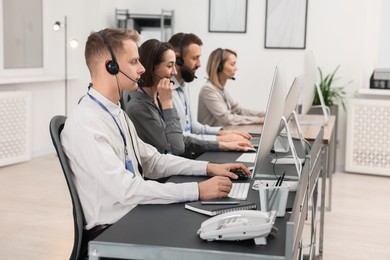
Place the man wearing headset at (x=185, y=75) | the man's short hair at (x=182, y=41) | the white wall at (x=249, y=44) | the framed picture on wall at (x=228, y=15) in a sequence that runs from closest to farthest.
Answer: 1. the man wearing headset at (x=185, y=75)
2. the man's short hair at (x=182, y=41)
3. the white wall at (x=249, y=44)
4. the framed picture on wall at (x=228, y=15)

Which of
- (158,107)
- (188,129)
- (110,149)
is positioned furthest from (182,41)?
(110,149)

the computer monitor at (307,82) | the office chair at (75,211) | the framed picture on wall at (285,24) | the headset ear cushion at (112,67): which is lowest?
the office chair at (75,211)

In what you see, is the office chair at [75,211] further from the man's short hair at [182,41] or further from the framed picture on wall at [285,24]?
the framed picture on wall at [285,24]

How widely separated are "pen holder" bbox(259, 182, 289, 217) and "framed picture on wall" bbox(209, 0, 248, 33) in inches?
188

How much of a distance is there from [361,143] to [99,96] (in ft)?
14.5

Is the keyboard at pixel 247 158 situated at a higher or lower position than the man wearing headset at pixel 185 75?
lower

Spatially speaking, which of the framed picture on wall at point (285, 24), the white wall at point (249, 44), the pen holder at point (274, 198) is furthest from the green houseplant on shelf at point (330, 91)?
the pen holder at point (274, 198)

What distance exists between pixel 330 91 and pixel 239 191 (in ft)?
13.3

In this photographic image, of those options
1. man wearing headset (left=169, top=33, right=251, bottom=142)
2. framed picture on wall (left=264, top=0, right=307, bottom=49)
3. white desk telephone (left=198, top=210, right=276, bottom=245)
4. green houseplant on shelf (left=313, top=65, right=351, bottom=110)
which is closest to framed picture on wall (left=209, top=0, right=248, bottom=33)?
framed picture on wall (left=264, top=0, right=307, bottom=49)

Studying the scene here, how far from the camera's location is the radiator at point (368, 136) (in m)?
6.11

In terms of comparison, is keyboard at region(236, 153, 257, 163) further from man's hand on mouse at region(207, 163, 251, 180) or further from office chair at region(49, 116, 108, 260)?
office chair at region(49, 116, 108, 260)

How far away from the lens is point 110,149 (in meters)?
2.12

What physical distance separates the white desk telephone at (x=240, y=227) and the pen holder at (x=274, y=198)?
0.59 ft

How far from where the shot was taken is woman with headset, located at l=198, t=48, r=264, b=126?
4.70 meters
